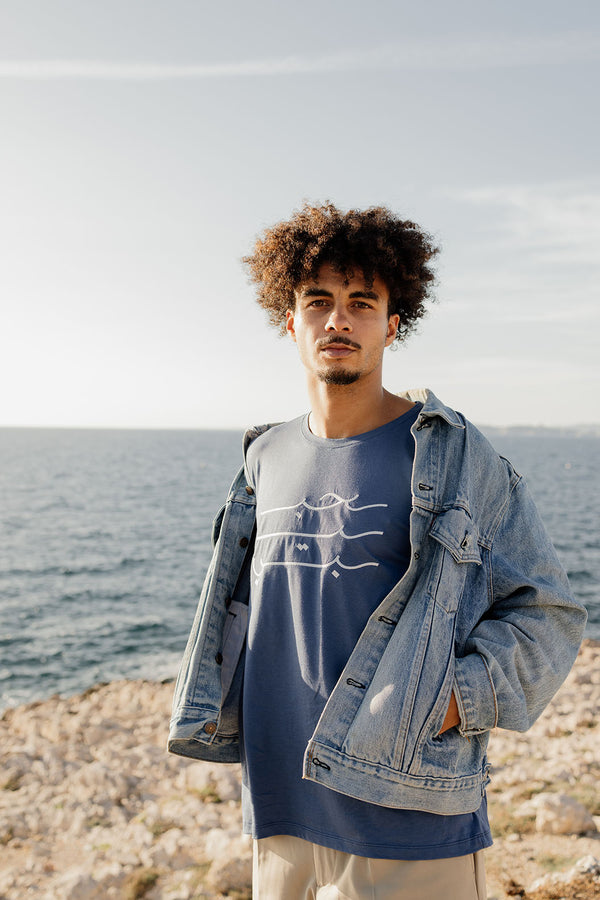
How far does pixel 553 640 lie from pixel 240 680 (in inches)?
55.2

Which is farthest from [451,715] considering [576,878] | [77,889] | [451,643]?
[77,889]

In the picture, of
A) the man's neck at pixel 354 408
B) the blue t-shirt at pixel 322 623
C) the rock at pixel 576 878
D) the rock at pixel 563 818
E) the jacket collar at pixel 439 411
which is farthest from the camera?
the rock at pixel 563 818

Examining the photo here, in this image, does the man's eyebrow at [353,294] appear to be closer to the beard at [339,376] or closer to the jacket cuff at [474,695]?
the beard at [339,376]

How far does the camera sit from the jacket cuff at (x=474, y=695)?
2.36 meters

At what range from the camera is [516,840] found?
5023 millimetres

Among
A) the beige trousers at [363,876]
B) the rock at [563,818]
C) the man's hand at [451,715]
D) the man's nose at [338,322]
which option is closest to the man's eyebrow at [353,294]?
the man's nose at [338,322]

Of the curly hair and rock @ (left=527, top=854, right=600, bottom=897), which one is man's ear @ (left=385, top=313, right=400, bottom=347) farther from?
rock @ (left=527, top=854, right=600, bottom=897)

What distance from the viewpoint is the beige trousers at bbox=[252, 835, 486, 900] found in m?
2.43

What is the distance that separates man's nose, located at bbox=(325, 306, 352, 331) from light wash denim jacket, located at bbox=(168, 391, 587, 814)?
1.55 ft

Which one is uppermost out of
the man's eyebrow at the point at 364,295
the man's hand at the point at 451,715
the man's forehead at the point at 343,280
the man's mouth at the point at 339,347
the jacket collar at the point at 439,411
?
the man's forehead at the point at 343,280

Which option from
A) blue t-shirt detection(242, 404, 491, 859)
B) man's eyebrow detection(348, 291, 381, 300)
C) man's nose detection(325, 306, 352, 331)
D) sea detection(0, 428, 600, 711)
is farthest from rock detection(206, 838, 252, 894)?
sea detection(0, 428, 600, 711)

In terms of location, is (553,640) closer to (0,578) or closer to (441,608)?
(441,608)

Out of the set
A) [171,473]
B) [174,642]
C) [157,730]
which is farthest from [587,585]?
[171,473]

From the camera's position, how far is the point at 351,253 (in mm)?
3125
